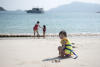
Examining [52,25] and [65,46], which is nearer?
[65,46]

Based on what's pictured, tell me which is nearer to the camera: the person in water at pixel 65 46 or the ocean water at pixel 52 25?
the person in water at pixel 65 46

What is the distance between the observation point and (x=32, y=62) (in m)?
5.55

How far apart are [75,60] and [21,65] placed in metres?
1.85

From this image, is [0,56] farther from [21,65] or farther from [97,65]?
[97,65]

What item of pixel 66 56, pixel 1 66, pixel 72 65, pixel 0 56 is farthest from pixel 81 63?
pixel 0 56

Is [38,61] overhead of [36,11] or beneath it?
beneath

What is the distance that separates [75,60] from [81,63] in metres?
0.39

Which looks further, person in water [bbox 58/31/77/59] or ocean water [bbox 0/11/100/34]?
ocean water [bbox 0/11/100/34]

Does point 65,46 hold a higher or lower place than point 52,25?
higher

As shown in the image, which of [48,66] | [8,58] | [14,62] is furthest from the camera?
[8,58]

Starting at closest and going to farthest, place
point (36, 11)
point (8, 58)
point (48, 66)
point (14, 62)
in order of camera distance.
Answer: point (48, 66) < point (14, 62) < point (8, 58) < point (36, 11)

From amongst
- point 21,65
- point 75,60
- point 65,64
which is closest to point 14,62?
point 21,65

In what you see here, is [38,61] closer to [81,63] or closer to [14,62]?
[14,62]

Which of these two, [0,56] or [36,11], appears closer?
[0,56]
